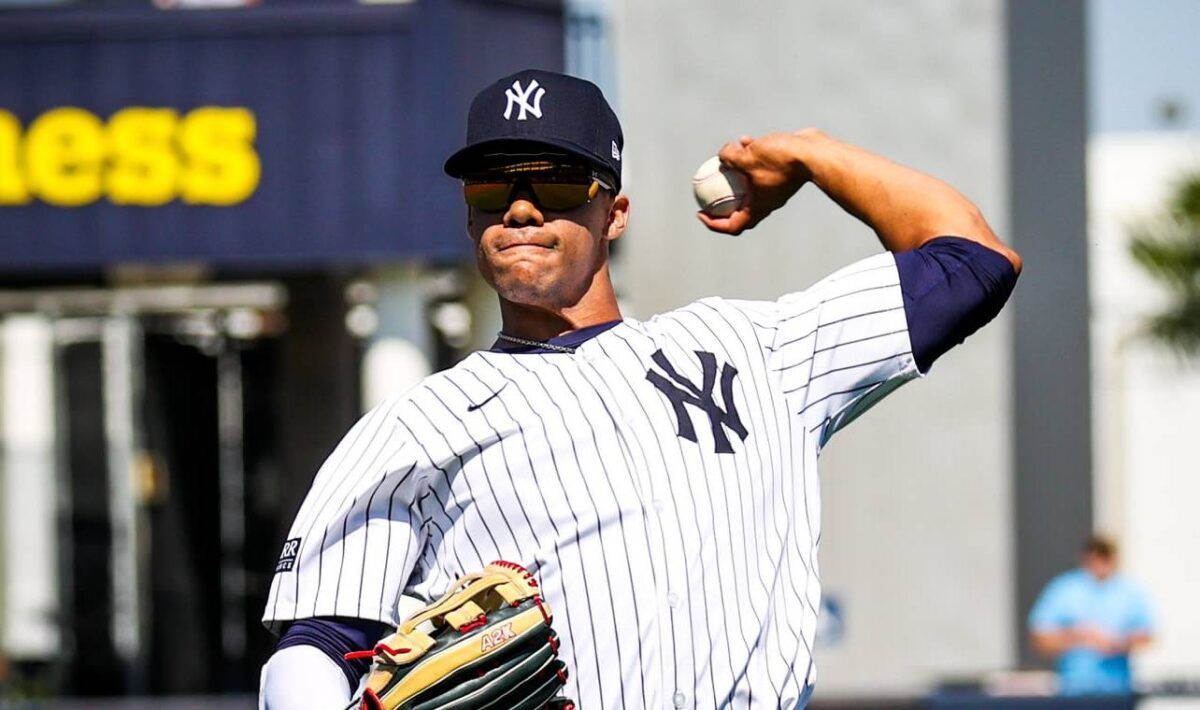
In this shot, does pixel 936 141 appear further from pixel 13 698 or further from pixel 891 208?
pixel 891 208

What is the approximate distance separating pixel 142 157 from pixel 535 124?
8.06 meters

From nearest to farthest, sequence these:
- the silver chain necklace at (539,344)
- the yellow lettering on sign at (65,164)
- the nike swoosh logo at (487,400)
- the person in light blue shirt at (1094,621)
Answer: the nike swoosh logo at (487,400), the silver chain necklace at (539,344), the person in light blue shirt at (1094,621), the yellow lettering on sign at (65,164)

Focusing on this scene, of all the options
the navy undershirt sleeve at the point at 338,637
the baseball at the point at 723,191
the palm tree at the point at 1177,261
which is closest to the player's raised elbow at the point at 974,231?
the baseball at the point at 723,191

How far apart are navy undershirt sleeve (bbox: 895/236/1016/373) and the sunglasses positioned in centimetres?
43

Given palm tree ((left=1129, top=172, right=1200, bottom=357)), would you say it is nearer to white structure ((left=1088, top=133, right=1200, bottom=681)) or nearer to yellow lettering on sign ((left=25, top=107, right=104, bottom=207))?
white structure ((left=1088, top=133, right=1200, bottom=681))

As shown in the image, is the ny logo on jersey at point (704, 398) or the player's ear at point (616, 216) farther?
the player's ear at point (616, 216)

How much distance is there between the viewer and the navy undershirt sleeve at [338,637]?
223 centimetres

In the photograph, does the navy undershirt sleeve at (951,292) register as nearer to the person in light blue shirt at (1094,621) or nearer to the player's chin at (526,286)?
the player's chin at (526,286)

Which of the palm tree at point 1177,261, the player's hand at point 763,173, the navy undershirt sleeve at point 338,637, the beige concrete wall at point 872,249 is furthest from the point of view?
the palm tree at point 1177,261

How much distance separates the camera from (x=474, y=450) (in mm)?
2320

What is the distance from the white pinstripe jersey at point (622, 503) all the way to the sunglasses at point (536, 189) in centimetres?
18

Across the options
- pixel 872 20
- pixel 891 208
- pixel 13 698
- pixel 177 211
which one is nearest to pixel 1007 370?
pixel 872 20

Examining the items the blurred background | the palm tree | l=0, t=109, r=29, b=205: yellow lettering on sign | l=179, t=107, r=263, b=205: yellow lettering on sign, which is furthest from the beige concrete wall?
the palm tree

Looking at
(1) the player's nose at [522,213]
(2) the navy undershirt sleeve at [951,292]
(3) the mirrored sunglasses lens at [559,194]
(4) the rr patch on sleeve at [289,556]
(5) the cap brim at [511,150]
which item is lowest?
(4) the rr patch on sleeve at [289,556]
